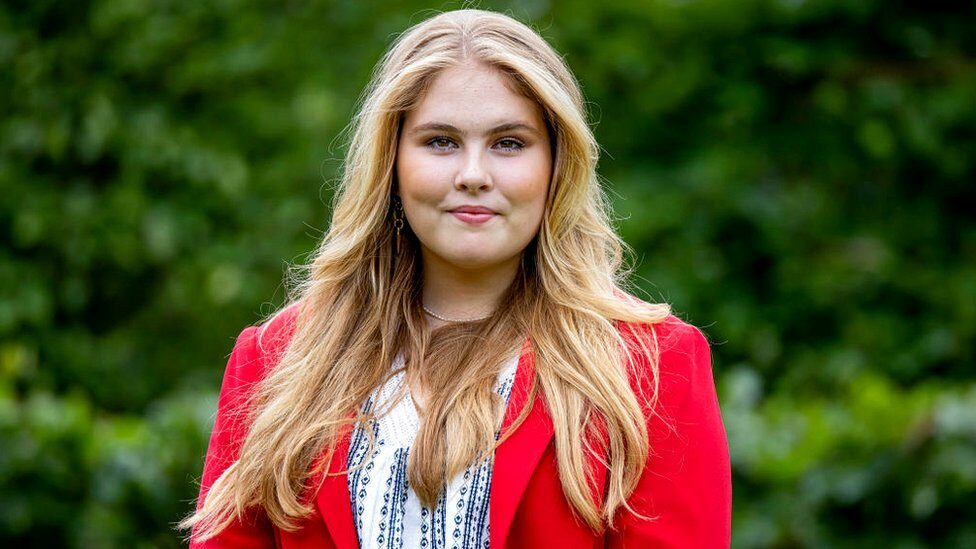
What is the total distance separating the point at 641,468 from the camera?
8.34 ft

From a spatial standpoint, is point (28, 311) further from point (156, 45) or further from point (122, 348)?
Answer: point (156, 45)

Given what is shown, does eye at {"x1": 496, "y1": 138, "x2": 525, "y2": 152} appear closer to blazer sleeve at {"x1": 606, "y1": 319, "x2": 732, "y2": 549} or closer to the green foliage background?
blazer sleeve at {"x1": 606, "y1": 319, "x2": 732, "y2": 549}

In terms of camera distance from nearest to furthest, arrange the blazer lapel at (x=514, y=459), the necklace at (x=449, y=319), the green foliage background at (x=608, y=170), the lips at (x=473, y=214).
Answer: the blazer lapel at (x=514, y=459)
the lips at (x=473, y=214)
the necklace at (x=449, y=319)
the green foliage background at (x=608, y=170)

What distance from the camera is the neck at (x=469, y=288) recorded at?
9.11ft

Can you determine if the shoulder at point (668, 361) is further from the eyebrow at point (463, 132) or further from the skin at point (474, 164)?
the eyebrow at point (463, 132)

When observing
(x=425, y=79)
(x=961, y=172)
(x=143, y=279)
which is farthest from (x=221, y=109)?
(x=425, y=79)

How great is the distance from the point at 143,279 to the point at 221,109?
78 centimetres

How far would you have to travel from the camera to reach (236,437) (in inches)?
109

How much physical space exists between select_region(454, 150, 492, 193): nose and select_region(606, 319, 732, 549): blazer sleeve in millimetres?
450

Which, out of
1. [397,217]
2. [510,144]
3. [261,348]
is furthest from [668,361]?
[261,348]

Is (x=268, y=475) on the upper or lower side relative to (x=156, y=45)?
lower

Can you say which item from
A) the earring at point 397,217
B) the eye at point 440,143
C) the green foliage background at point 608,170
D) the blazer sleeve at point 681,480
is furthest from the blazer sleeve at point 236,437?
the green foliage background at point 608,170

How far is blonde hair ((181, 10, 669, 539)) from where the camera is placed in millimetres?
2557

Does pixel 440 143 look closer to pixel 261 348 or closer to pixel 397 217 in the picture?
pixel 397 217
